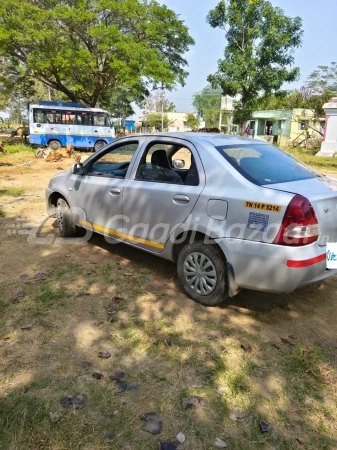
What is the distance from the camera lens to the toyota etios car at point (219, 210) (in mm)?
2697

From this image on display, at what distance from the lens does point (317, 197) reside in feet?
8.98

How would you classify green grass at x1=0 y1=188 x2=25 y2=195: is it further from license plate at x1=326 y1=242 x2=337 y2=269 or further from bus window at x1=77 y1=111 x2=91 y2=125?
bus window at x1=77 y1=111 x2=91 y2=125

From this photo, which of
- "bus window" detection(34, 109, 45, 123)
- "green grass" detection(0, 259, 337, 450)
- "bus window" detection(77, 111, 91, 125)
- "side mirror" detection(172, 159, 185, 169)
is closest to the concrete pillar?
"bus window" detection(77, 111, 91, 125)

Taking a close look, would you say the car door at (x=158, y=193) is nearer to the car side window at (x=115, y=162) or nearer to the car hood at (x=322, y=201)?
the car side window at (x=115, y=162)

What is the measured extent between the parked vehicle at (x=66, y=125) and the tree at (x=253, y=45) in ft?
24.7

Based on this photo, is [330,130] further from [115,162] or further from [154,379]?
[154,379]

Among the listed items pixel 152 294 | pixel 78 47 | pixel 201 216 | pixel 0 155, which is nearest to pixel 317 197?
pixel 201 216

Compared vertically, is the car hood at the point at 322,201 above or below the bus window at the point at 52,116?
below

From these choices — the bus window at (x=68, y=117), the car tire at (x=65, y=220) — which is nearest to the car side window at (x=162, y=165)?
the car tire at (x=65, y=220)

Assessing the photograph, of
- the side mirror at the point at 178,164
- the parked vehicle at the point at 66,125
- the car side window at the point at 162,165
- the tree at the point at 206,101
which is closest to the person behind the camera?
the car side window at the point at 162,165

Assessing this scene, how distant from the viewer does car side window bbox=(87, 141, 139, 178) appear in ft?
13.4

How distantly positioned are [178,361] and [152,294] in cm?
108

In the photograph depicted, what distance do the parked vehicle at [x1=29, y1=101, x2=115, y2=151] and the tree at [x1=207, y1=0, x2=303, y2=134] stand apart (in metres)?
7.53

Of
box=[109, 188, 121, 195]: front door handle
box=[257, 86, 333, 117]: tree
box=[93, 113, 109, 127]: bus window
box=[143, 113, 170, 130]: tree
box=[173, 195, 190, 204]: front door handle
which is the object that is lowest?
box=[109, 188, 121, 195]: front door handle
